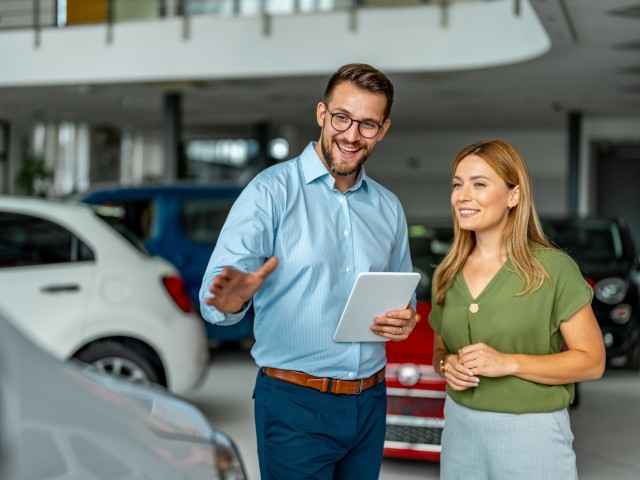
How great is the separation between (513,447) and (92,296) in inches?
142

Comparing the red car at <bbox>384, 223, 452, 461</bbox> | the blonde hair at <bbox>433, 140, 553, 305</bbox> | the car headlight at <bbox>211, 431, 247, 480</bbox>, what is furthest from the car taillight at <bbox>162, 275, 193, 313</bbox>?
the car headlight at <bbox>211, 431, 247, 480</bbox>

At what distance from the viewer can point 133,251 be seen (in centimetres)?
582

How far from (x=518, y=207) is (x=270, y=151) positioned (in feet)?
70.3

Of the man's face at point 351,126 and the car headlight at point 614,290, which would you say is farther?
the car headlight at point 614,290

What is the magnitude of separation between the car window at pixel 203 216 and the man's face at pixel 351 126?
5896mm

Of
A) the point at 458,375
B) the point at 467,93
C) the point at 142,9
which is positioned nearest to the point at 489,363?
the point at 458,375

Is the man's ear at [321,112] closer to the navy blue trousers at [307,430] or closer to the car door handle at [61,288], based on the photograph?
the navy blue trousers at [307,430]

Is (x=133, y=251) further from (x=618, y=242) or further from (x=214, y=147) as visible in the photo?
(x=214, y=147)

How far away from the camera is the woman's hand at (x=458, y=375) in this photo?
2.49 meters

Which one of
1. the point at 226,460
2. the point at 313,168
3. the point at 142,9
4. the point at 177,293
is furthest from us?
the point at 142,9

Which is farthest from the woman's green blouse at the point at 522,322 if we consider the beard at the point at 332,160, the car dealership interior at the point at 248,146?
the car dealership interior at the point at 248,146

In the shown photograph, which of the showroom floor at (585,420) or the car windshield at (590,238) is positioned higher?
the car windshield at (590,238)

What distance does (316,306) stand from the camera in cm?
258

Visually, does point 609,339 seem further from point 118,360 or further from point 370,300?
point 370,300
